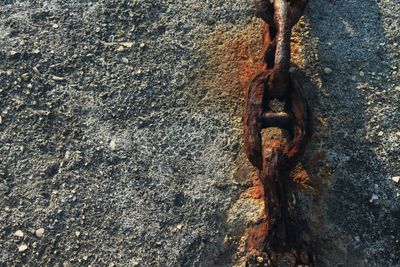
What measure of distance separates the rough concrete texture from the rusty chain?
153 millimetres

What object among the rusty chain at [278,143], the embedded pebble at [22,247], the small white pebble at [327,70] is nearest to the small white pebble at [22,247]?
the embedded pebble at [22,247]

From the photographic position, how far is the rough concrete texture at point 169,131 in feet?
7.06

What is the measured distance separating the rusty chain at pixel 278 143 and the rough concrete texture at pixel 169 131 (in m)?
0.15

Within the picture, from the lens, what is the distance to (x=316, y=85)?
231 centimetres

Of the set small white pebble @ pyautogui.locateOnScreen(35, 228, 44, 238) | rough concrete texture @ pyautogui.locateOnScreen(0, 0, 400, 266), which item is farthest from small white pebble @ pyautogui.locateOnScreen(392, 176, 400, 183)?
small white pebble @ pyautogui.locateOnScreen(35, 228, 44, 238)

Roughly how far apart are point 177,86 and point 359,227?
87 centimetres

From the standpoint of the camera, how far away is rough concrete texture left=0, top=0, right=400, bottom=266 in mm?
2150

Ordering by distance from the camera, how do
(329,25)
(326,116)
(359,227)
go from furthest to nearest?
(329,25) < (326,116) < (359,227)

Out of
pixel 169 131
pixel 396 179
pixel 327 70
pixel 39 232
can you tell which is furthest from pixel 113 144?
pixel 396 179

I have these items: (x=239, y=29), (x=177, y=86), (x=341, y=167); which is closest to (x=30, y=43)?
(x=177, y=86)

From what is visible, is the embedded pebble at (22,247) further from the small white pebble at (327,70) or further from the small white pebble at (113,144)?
the small white pebble at (327,70)

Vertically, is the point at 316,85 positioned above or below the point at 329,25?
below

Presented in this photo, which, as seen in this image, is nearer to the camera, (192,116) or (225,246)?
(225,246)

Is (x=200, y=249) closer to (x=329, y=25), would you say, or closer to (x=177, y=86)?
(x=177, y=86)
